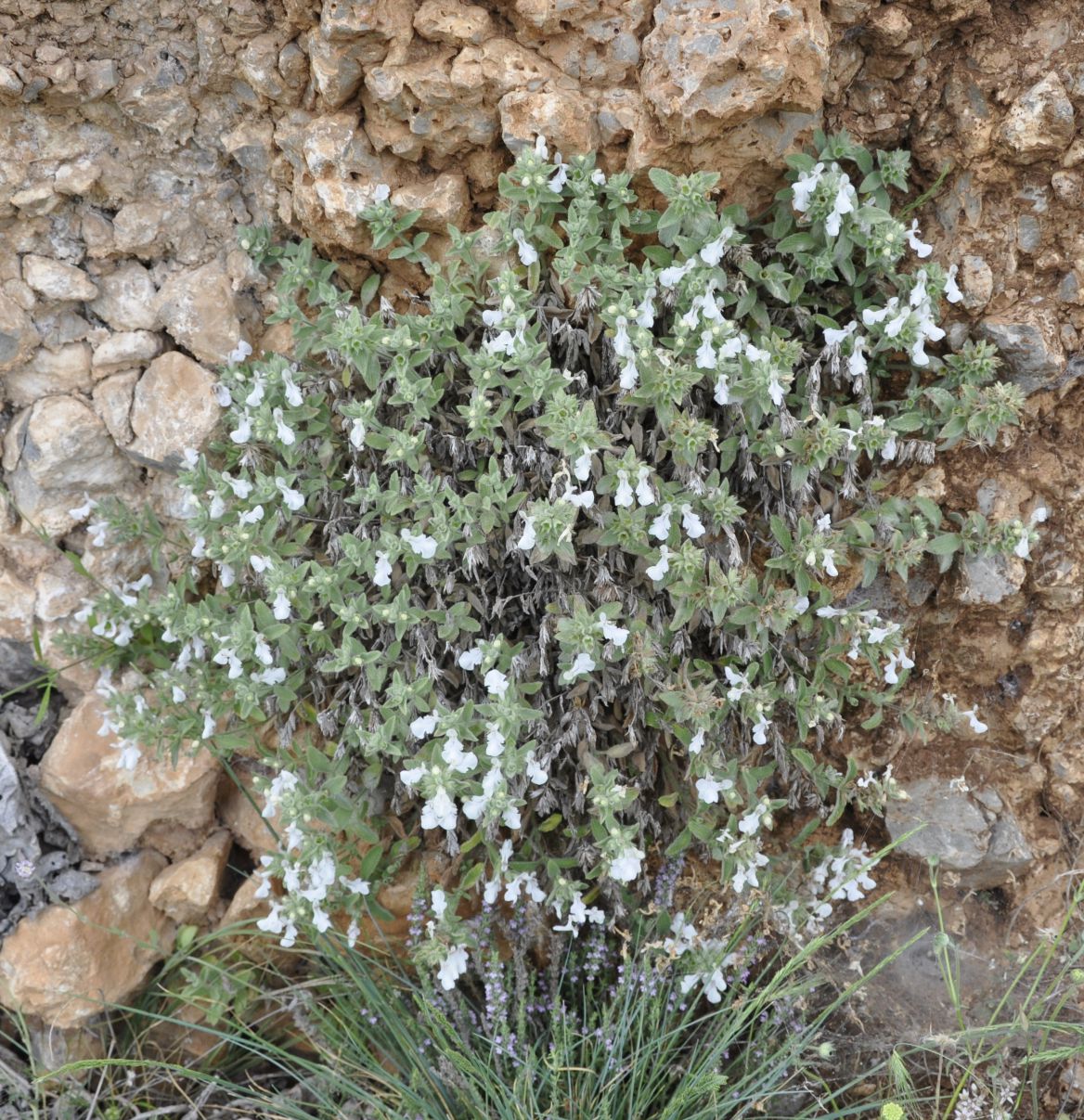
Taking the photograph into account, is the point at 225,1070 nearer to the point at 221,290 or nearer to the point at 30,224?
the point at 221,290

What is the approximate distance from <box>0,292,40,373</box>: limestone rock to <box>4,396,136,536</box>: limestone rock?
0.16m

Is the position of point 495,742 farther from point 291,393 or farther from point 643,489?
point 291,393

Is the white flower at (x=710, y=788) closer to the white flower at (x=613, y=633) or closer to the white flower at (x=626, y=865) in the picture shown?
the white flower at (x=626, y=865)

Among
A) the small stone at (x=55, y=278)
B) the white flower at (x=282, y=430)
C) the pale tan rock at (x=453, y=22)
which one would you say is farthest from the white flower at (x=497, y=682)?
the small stone at (x=55, y=278)

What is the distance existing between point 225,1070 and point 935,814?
2.45m

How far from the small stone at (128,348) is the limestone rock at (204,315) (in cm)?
9

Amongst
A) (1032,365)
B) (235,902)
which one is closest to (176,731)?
(235,902)

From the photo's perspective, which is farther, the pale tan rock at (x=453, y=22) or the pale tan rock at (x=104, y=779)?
the pale tan rock at (x=104, y=779)

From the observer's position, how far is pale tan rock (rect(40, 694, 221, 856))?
3447 mm

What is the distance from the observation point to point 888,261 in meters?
2.92

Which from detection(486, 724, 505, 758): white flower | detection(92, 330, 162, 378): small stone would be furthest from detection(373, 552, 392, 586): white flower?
detection(92, 330, 162, 378): small stone

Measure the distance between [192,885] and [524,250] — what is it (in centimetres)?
235

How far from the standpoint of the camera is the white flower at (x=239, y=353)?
10.8 ft

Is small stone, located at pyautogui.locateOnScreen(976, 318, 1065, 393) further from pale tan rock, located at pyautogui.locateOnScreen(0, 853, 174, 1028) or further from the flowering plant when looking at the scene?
pale tan rock, located at pyautogui.locateOnScreen(0, 853, 174, 1028)
